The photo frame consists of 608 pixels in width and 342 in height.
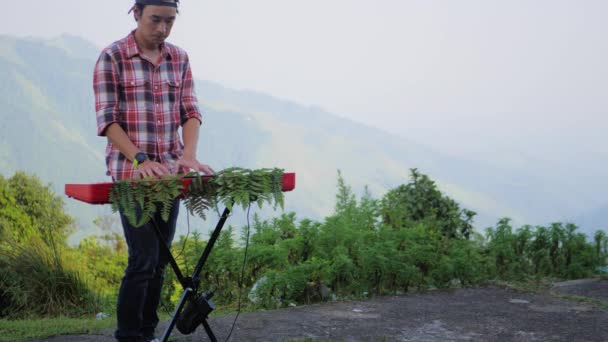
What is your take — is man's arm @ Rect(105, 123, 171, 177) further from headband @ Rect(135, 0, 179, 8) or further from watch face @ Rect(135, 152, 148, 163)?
headband @ Rect(135, 0, 179, 8)

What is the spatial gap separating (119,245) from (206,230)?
14.0 m

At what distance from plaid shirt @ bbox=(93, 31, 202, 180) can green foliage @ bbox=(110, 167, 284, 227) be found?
0.62m

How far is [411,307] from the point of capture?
19.3 feet

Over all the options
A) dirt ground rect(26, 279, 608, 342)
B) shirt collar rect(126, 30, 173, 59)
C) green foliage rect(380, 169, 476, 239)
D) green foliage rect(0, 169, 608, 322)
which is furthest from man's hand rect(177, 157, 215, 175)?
green foliage rect(380, 169, 476, 239)

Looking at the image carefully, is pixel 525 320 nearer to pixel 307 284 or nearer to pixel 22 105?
pixel 307 284

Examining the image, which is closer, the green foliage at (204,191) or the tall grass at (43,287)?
the green foliage at (204,191)

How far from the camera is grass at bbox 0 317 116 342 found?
5.19 metres

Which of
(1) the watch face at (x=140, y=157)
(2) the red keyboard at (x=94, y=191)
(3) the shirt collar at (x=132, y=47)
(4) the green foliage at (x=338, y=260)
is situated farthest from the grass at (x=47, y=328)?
(3) the shirt collar at (x=132, y=47)

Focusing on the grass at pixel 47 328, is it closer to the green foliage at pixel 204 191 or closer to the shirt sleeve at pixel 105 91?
the shirt sleeve at pixel 105 91

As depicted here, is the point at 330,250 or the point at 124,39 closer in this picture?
the point at 124,39

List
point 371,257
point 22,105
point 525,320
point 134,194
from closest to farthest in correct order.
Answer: point 134,194
point 525,320
point 371,257
point 22,105

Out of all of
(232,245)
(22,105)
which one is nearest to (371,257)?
(232,245)

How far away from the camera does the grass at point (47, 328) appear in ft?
17.0

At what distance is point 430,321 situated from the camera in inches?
214
